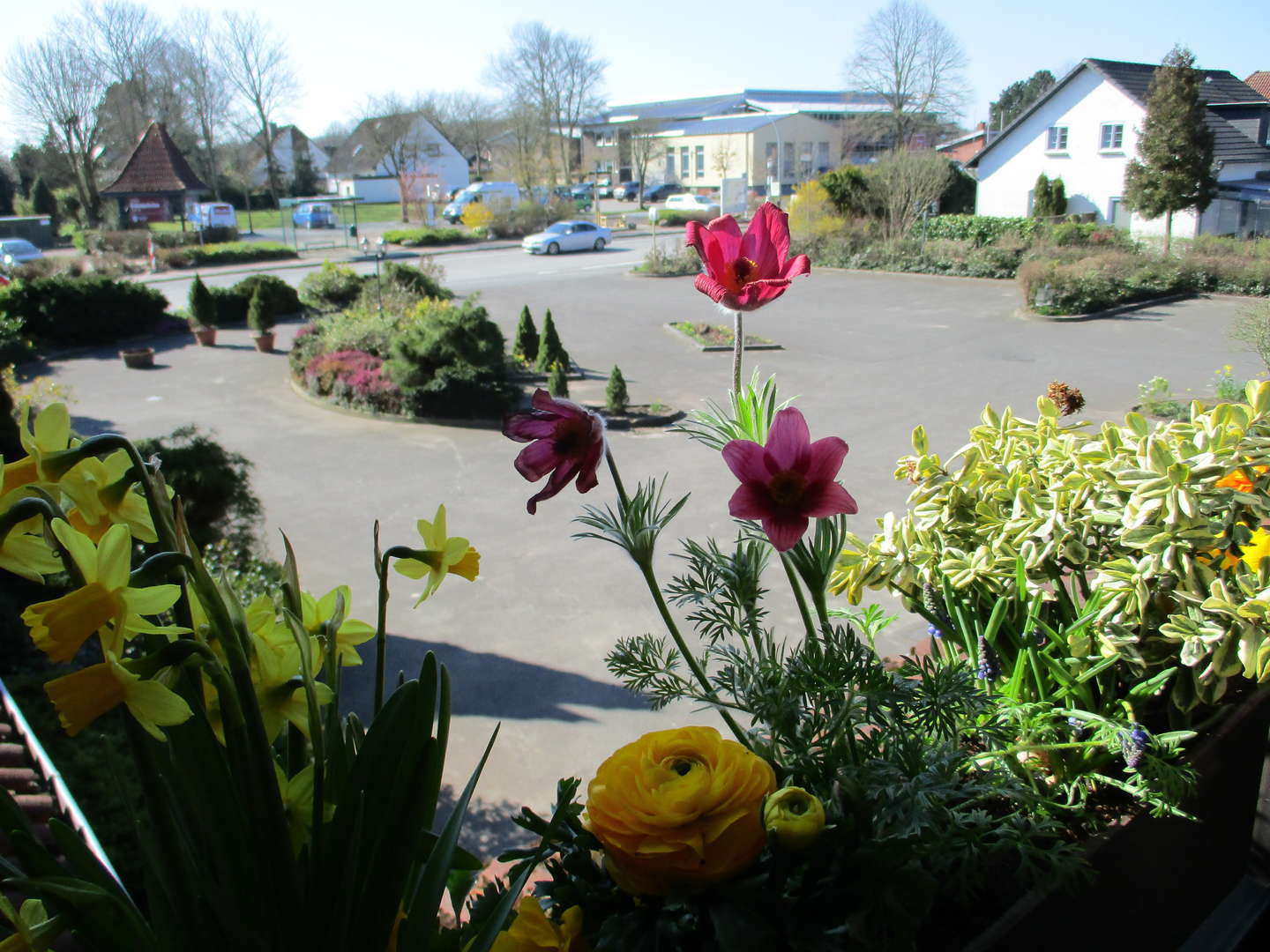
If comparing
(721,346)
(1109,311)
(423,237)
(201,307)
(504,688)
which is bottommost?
(504,688)

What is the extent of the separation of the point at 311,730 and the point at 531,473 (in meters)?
0.42

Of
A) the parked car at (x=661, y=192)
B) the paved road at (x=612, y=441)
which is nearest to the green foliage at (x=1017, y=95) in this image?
the parked car at (x=661, y=192)

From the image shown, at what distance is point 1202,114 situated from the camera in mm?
21719

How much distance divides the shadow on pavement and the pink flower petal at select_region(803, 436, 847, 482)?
445 centimetres

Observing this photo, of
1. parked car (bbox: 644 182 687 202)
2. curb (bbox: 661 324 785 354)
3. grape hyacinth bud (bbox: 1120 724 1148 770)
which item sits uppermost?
parked car (bbox: 644 182 687 202)

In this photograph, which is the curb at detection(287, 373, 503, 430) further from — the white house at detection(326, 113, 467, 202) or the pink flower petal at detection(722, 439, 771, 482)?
the white house at detection(326, 113, 467, 202)

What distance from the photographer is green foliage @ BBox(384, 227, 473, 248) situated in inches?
1330

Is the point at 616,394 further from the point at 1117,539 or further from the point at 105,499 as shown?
the point at 105,499

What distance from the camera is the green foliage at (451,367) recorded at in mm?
12102

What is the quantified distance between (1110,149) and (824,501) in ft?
104

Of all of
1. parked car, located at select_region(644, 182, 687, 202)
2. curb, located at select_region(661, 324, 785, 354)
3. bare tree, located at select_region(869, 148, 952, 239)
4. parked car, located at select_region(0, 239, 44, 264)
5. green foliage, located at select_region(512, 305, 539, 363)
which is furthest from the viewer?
parked car, located at select_region(644, 182, 687, 202)

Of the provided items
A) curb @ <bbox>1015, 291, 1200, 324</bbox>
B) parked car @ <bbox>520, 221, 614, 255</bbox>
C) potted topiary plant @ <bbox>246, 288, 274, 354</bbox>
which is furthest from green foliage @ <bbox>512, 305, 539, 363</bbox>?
parked car @ <bbox>520, 221, 614, 255</bbox>

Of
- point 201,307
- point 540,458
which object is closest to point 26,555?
point 540,458

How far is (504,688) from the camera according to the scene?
224 inches
